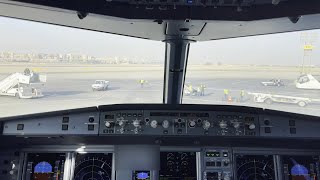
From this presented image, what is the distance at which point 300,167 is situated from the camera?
12.1 ft

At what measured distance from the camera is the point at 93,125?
134 inches

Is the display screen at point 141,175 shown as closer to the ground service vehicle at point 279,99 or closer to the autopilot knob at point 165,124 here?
the autopilot knob at point 165,124

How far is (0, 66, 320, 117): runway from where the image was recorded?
3.51 m

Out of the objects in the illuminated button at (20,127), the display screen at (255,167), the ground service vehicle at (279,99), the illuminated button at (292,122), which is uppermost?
the ground service vehicle at (279,99)

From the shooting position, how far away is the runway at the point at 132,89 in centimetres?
351

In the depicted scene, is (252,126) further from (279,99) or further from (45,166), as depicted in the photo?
(45,166)

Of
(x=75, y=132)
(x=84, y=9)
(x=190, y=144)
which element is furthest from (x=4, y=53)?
(x=190, y=144)

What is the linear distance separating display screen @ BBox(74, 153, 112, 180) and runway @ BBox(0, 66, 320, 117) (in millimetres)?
625

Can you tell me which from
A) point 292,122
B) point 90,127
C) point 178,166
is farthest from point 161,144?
point 292,122

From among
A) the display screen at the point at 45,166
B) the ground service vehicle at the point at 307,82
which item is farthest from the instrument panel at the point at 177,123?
the display screen at the point at 45,166

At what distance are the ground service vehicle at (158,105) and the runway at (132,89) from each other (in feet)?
0.04

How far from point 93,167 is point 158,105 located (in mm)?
979

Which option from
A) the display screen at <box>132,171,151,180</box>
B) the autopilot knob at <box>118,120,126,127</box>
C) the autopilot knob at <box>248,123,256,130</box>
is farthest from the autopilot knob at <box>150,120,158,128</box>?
the autopilot knob at <box>248,123,256,130</box>

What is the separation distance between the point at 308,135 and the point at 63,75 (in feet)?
8.22
